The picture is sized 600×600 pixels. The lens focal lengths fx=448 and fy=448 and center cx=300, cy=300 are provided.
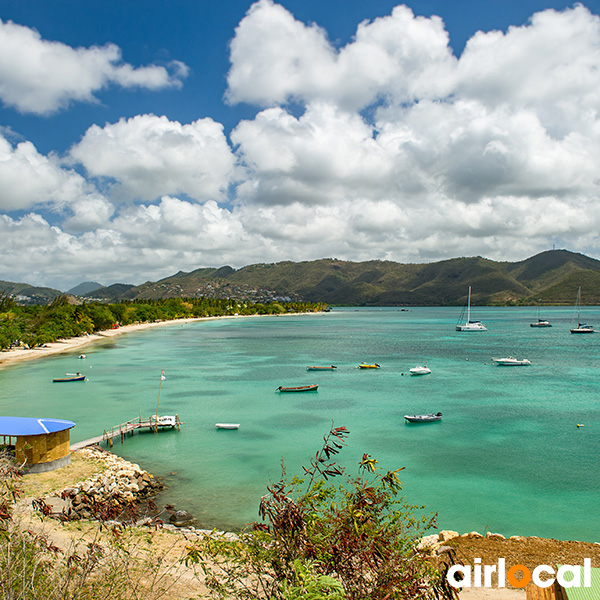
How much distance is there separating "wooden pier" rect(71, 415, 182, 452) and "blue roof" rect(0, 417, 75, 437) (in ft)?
18.2

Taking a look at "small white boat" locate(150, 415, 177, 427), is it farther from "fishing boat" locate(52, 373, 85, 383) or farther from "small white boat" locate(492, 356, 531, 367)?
"small white boat" locate(492, 356, 531, 367)

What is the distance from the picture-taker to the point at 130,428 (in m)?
29.0

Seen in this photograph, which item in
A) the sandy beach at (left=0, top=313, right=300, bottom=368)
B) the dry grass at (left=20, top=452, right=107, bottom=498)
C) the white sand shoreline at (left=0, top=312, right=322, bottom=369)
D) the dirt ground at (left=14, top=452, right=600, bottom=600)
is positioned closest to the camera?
the dirt ground at (left=14, top=452, right=600, bottom=600)

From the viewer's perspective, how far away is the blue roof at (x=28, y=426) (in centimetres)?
1886

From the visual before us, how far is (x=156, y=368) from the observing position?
5709 centimetres

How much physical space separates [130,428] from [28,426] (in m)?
10.0

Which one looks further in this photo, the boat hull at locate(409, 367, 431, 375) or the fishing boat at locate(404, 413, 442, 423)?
the boat hull at locate(409, 367, 431, 375)

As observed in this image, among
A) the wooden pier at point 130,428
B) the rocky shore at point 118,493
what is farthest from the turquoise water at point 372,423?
the rocky shore at point 118,493

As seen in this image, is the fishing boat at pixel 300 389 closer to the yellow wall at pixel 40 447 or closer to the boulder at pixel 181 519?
the yellow wall at pixel 40 447

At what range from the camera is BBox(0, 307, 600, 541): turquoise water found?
65.6 ft

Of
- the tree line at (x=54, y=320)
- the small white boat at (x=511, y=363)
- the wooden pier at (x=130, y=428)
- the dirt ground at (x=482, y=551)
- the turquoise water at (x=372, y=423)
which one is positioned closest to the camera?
the dirt ground at (x=482, y=551)

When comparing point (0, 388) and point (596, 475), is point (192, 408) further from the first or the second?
point (596, 475)

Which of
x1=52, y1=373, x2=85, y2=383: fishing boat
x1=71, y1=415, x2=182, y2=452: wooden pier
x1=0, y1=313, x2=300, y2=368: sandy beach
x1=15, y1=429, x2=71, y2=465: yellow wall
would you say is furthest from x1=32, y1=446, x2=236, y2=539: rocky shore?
x1=0, y1=313, x2=300, y2=368: sandy beach

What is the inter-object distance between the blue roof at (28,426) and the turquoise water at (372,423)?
563 centimetres
